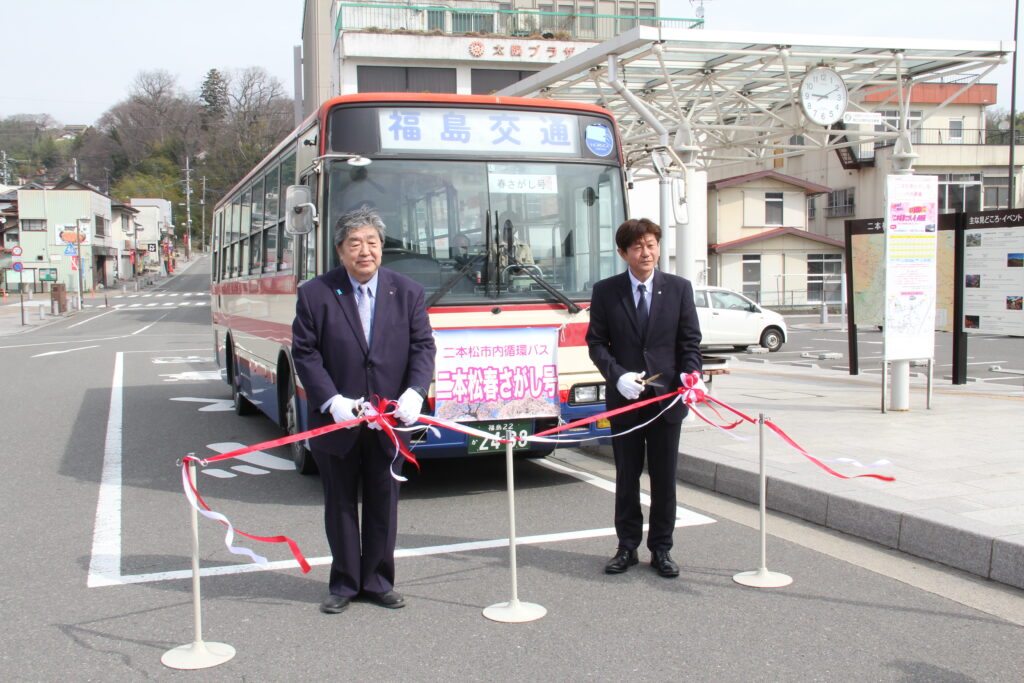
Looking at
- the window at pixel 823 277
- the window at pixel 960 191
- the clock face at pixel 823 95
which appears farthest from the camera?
the window at pixel 960 191

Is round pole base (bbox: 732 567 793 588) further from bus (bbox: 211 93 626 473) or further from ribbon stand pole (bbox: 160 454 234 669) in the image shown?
ribbon stand pole (bbox: 160 454 234 669)

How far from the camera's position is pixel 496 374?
657 centimetres

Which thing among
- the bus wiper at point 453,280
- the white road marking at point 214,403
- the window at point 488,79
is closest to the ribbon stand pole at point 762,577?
the bus wiper at point 453,280

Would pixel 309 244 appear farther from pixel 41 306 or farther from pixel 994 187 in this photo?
pixel 994 187

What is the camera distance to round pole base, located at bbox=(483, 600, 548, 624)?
436 cm

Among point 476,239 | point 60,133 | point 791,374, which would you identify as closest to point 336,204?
point 476,239

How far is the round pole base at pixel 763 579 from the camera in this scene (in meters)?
4.82

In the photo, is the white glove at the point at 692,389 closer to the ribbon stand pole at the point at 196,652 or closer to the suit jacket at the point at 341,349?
the suit jacket at the point at 341,349

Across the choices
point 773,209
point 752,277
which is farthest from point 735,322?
point 773,209

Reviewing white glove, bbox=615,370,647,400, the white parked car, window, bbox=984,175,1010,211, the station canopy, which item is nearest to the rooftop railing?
the white parked car

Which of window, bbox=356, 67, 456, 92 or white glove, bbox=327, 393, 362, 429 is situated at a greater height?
window, bbox=356, 67, 456, 92

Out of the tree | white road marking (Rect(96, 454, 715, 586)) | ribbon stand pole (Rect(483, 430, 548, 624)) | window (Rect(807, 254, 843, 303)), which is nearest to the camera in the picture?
ribbon stand pole (Rect(483, 430, 548, 624))

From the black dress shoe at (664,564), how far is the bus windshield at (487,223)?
2.41 metres

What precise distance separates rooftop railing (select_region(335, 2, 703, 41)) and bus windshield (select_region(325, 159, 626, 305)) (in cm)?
2935
